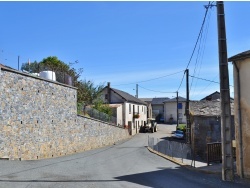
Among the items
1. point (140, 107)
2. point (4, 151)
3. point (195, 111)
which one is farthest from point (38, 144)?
point (140, 107)

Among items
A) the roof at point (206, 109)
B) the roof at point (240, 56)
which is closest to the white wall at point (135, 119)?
the roof at point (206, 109)

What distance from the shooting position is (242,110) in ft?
41.3

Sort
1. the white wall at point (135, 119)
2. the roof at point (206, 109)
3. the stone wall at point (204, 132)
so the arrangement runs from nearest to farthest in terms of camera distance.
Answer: the stone wall at point (204, 132) < the roof at point (206, 109) < the white wall at point (135, 119)

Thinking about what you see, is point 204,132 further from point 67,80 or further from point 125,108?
point 125,108

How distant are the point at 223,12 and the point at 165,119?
72.5 m

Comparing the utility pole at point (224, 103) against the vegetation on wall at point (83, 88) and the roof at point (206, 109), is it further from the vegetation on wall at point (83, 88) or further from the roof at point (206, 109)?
the vegetation on wall at point (83, 88)

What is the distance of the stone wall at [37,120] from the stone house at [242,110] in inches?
450

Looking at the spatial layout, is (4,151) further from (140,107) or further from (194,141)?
(140,107)

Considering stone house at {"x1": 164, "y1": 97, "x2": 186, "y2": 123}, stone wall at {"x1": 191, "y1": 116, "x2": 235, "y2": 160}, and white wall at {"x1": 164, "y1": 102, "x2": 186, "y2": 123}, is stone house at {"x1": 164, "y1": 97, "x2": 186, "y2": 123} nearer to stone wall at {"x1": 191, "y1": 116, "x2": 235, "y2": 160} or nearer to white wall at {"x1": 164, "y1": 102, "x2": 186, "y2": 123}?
white wall at {"x1": 164, "y1": 102, "x2": 186, "y2": 123}

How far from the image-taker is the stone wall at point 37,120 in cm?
1595

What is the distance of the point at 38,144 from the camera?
62.5ft

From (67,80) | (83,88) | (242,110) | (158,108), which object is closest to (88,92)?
(83,88)

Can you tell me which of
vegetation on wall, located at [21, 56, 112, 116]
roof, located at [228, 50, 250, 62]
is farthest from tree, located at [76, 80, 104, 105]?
roof, located at [228, 50, 250, 62]

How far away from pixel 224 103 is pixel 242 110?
5.20 ft
